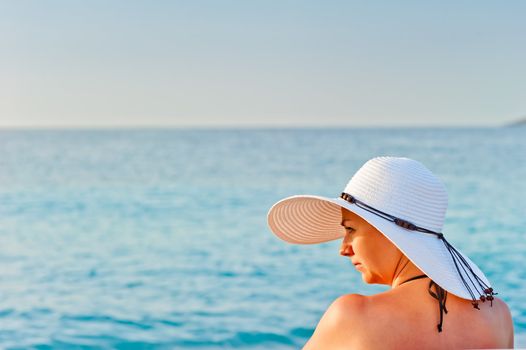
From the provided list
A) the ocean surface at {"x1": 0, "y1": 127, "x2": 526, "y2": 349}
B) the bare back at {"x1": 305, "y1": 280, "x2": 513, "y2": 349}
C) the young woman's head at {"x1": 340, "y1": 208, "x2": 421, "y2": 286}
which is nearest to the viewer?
the bare back at {"x1": 305, "y1": 280, "x2": 513, "y2": 349}

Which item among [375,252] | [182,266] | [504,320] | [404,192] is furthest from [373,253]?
[182,266]

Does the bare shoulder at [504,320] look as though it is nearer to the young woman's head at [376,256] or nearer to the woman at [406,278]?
the woman at [406,278]

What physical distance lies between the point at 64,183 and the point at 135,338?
15032 millimetres

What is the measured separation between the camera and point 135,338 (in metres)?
6.40

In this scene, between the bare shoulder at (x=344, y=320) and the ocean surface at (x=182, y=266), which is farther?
the ocean surface at (x=182, y=266)

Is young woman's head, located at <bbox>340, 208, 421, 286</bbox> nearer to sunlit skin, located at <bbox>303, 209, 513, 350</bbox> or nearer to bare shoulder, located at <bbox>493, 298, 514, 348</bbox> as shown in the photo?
sunlit skin, located at <bbox>303, 209, 513, 350</bbox>

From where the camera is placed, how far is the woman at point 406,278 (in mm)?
1812

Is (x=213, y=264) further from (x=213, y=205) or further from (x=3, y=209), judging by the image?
(x=3, y=209)

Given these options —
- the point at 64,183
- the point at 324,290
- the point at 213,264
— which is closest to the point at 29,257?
the point at 213,264

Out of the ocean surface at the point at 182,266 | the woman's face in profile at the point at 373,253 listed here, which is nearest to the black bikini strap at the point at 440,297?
the woman's face in profile at the point at 373,253

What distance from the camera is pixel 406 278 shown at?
1.93 meters

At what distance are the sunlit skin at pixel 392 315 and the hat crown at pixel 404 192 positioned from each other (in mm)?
68

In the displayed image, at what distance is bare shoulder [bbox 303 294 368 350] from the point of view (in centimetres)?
180

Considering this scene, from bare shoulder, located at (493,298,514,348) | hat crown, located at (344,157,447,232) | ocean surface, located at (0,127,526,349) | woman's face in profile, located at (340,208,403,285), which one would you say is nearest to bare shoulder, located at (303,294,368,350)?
woman's face in profile, located at (340,208,403,285)
